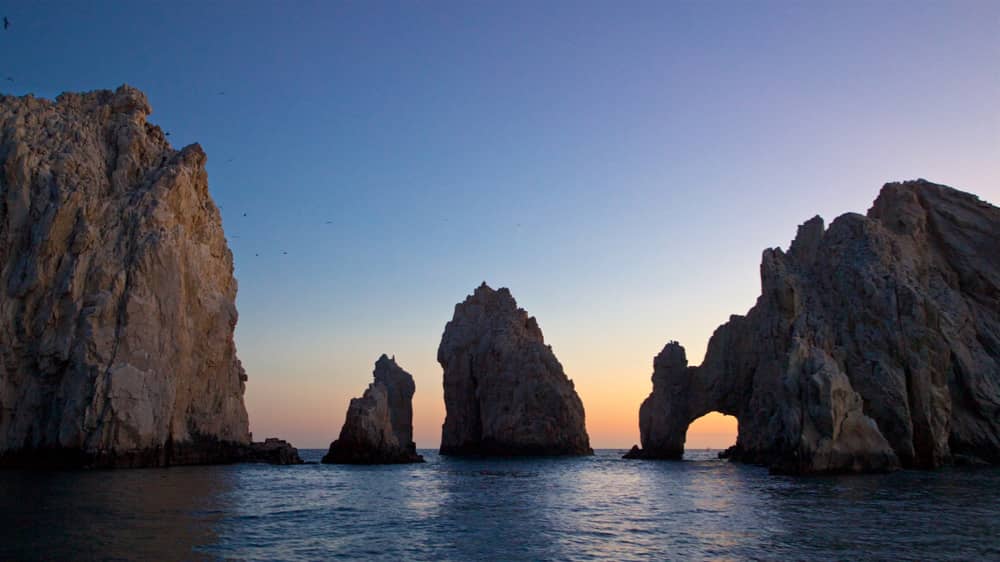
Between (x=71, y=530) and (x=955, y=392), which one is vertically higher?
(x=955, y=392)

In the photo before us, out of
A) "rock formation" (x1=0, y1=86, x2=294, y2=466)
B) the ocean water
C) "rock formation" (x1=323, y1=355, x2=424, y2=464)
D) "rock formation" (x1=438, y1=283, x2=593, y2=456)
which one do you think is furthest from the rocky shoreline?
"rock formation" (x1=438, y1=283, x2=593, y2=456)

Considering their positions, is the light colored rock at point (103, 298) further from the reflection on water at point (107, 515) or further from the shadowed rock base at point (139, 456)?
the reflection on water at point (107, 515)

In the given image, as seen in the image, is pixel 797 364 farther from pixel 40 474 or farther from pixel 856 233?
pixel 40 474

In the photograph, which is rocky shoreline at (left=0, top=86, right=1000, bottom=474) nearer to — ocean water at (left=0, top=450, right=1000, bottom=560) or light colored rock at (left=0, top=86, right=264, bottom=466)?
light colored rock at (left=0, top=86, right=264, bottom=466)

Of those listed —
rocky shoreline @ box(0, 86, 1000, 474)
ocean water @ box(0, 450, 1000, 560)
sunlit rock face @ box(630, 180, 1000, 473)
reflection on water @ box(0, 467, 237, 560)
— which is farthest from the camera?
sunlit rock face @ box(630, 180, 1000, 473)

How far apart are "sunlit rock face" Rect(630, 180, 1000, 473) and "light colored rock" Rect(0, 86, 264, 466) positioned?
40.1 meters

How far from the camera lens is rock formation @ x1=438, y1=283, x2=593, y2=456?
90.7m

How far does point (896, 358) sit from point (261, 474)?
150 ft

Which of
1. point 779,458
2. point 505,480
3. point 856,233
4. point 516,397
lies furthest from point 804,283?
point 516,397

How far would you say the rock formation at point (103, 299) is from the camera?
44031 mm

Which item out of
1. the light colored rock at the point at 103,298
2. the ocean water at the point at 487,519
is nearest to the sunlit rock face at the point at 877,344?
the ocean water at the point at 487,519

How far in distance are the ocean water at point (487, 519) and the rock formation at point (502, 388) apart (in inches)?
1837

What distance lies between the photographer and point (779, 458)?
4950 centimetres

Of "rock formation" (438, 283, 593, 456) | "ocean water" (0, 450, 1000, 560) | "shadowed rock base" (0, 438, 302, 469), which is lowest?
"ocean water" (0, 450, 1000, 560)
